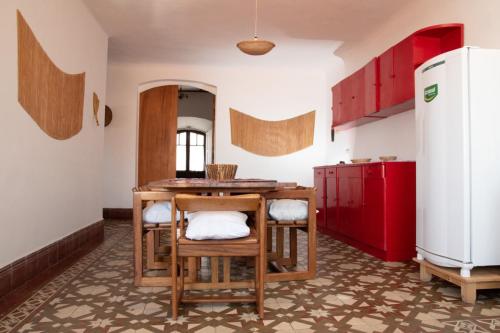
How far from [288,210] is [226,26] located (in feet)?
10.7

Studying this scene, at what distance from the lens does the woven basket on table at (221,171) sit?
3.48 meters

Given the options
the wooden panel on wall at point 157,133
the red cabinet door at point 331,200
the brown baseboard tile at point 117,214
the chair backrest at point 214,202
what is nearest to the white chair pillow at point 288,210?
the chair backrest at point 214,202

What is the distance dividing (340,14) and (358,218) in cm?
258

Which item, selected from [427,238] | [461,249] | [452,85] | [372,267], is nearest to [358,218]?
[372,267]

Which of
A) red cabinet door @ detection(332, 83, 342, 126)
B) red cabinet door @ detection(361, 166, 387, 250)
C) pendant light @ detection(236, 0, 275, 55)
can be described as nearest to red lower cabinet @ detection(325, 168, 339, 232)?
red cabinet door @ detection(361, 166, 387, 250)

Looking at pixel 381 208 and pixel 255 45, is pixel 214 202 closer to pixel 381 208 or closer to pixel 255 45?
pixel 255 45

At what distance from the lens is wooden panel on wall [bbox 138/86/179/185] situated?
25.7ft

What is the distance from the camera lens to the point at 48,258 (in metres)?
3.56

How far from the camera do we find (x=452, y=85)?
112 inches

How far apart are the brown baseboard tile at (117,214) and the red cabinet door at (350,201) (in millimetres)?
4086

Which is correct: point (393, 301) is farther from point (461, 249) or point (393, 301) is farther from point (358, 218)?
point (358, 218)

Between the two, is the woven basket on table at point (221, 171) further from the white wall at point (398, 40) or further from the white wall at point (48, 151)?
the white wall at point (398, 40)

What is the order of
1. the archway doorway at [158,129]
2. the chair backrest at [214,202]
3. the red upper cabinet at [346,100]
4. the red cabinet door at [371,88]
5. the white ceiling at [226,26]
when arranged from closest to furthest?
1. the chair backrest at [214,202]
2. the white ceiling at [226,26]
3. the red cabinet door at [371,88]
4. the red upper cabinet at [346,100]
5. the archway doorway at [158,129]

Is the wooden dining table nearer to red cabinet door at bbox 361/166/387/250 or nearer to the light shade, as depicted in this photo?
red cabinet door at bbox 361/166/387/250
